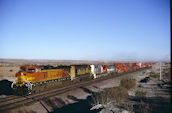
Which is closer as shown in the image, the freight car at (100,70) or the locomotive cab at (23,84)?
the locomotive cab at (23,84)

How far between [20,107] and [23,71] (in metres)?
4.97

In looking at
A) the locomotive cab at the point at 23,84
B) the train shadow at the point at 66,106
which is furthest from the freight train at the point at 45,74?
the train shadow at the point at 66,106

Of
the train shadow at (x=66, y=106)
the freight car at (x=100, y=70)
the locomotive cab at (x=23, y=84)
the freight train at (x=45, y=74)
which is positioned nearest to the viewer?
the train shadow at (x=66, y=106)

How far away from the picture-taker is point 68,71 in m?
21.5

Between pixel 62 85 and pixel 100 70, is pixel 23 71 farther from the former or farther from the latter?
pixel 100 70

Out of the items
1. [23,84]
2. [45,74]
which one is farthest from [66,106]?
[45,74]

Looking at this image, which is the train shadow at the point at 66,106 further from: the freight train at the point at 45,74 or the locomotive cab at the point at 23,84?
the freight train at the point at 45,74

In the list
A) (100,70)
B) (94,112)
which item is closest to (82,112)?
(94,112)

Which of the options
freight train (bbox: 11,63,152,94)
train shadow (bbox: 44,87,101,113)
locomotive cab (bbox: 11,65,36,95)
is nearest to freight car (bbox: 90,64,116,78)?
freight train (bbox: 11,63,152,94)

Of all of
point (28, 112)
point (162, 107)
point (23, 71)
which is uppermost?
point (23, 71)

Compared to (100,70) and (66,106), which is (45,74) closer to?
(66,106)

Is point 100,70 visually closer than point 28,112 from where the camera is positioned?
No

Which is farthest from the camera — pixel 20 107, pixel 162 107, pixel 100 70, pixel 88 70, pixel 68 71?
pixel 100 70

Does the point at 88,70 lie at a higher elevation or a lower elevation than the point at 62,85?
higher
